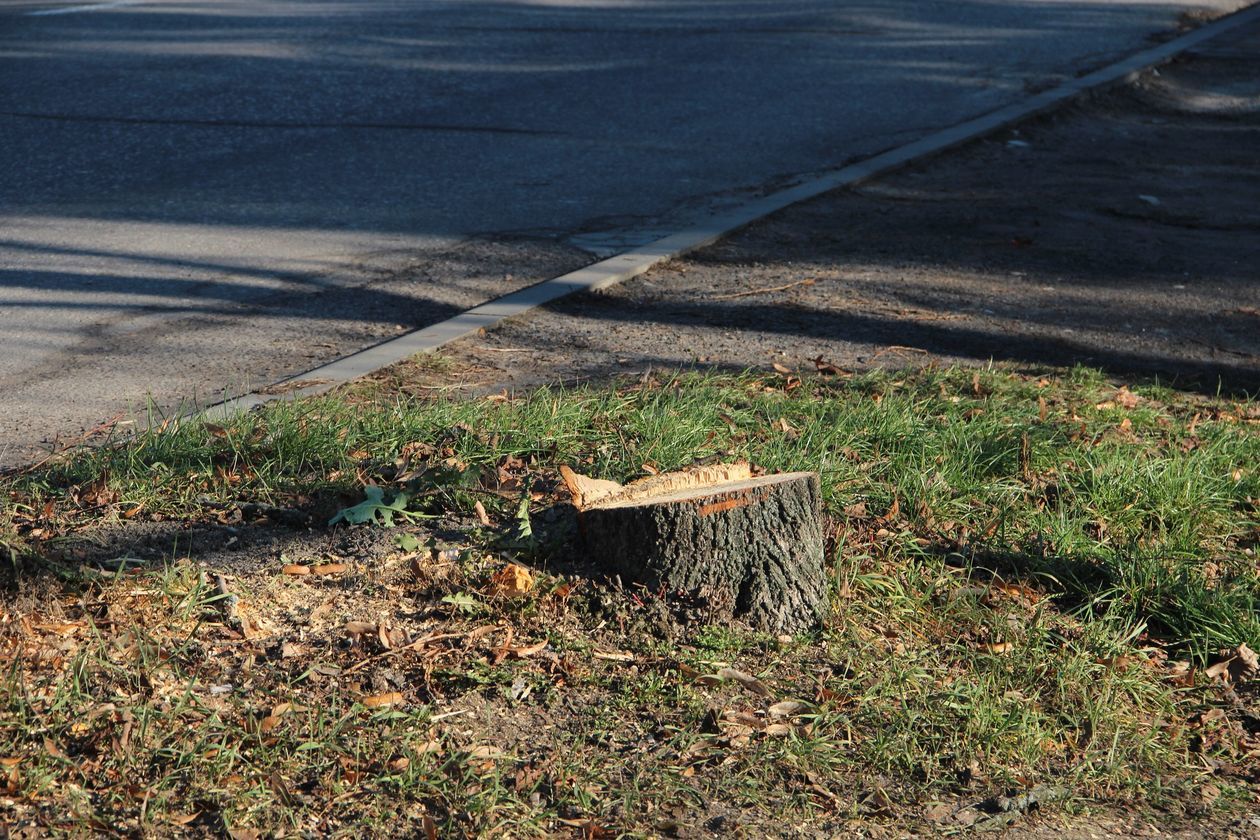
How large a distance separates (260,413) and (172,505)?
2.00 feet

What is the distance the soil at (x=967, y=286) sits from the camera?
5184 mm

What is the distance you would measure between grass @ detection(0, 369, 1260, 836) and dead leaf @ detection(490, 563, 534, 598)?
25 mm

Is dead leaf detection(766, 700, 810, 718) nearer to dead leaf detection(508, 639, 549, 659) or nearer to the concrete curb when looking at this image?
dead leaf detection(508, 639, 549, 659)

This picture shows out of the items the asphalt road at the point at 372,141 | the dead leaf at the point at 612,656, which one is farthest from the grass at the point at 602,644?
the asphalt road at the point at 372,141

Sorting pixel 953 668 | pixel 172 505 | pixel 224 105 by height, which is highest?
pixel 224 105

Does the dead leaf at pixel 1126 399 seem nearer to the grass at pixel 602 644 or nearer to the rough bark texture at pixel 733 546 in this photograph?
the grass at pixel 602 644

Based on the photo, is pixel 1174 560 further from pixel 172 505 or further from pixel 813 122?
pixel 813 122

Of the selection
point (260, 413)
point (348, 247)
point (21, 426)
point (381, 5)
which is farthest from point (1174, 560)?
point (381, 5)

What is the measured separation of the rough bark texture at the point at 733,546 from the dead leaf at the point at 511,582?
0.18 m

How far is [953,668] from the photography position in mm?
3131

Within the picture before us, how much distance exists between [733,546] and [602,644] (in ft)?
1.20

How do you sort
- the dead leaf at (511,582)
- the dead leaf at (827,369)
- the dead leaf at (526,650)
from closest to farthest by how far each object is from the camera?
the dead leaf at (526,650) < the dead leaf at (511,582) < the dead leaf at (827,369)

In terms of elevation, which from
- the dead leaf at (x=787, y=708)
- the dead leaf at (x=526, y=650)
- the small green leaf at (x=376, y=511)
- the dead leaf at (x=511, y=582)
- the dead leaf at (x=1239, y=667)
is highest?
the small green leaf at (x=376, y=511)

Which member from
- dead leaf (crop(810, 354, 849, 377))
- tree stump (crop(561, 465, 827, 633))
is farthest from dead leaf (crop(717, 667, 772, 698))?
dead leaf (crop(810, 354, 849, 377))
